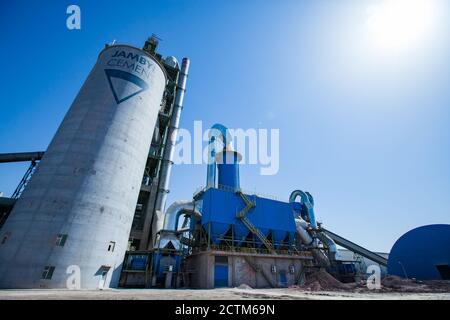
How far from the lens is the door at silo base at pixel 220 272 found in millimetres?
22109

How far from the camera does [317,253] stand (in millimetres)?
36469

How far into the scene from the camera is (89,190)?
1817 cm

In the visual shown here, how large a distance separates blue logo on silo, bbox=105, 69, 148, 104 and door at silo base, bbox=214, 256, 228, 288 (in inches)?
768

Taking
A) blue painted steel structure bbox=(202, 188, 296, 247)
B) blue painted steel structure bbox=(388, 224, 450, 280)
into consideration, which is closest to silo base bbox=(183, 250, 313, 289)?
blue painted steel structure bbox=(202, 188, 296, 247)

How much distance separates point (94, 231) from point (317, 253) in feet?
110

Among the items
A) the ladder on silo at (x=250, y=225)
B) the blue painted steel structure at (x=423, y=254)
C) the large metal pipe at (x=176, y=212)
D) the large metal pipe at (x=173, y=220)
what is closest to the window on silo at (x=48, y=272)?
the large metal pipe at (x=173, y=220)

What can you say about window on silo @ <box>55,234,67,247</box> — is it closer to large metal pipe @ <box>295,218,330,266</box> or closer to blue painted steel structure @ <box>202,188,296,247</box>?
blue painted steel structure @ <box>202,188,296,247</box>

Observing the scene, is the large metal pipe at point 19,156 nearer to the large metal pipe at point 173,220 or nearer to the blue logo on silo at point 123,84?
the blue logo on silo at point 123,84

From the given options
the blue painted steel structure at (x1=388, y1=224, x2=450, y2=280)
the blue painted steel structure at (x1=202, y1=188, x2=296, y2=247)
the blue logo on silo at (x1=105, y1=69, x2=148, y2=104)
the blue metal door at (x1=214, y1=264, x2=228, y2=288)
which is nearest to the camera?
the blue metal door at (x1=214, y1=264, x2=228, y2=288)

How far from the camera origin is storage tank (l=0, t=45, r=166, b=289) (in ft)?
51.4

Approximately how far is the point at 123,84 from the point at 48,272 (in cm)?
1792

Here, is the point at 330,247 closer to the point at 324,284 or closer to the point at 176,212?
the point at 324,284
